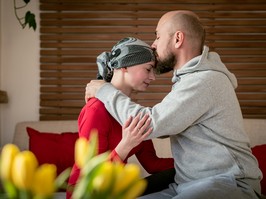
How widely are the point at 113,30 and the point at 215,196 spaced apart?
2174 mm

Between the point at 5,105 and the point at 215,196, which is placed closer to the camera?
the point at 215,196

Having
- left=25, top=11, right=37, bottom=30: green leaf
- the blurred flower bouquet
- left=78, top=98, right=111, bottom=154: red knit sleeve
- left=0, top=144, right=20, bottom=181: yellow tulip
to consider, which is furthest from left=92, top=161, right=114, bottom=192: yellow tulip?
left=25, top=11, right=37, bottom=30: green leaf

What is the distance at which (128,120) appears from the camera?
4.43ft

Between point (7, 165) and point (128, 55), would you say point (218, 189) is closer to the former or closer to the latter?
point (128, 55)

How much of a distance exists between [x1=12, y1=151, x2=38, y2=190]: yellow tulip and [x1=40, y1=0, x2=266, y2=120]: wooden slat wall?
2.62 meters

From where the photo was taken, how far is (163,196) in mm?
1583

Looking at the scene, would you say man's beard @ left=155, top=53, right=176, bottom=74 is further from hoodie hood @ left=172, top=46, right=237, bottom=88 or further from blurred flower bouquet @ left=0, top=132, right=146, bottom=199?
blurred flower bouquet @ left=0, top=132, right=146, bottom=199

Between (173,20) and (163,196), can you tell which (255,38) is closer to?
(173,20)

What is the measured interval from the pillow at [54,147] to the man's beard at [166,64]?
3.75 ft

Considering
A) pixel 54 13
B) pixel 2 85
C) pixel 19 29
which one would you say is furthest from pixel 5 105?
pixel 54 13

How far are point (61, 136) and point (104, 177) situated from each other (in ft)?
7.15

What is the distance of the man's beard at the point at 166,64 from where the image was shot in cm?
163

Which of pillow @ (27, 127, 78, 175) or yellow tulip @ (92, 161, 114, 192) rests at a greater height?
yellow tulip @ (92, 161, 114, 192)

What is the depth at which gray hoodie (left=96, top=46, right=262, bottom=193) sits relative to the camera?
1.37 meters
